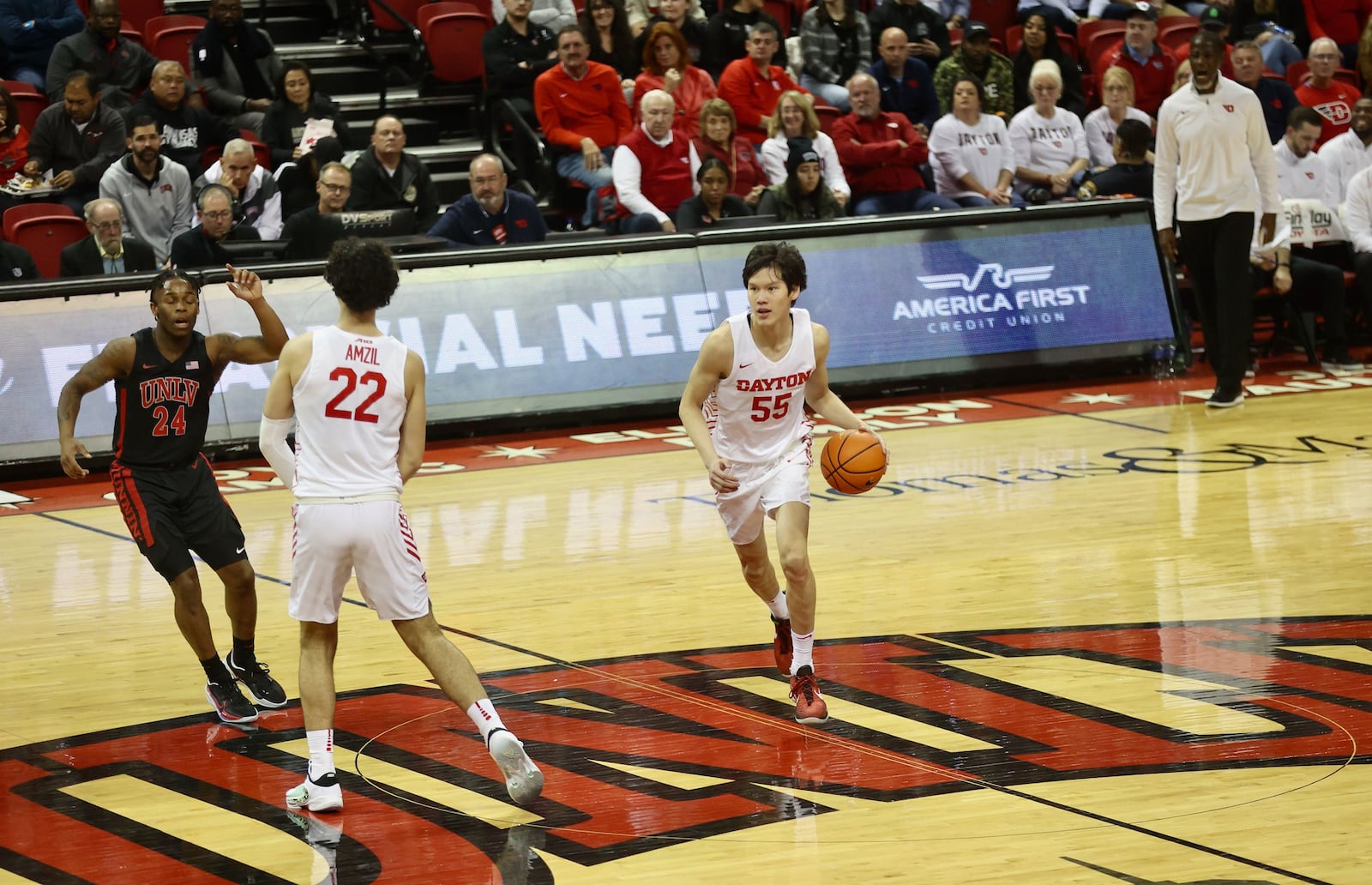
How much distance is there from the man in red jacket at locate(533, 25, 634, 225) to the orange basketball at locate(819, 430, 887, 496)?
784 centimetres

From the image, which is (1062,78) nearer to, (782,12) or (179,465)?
(782,12)

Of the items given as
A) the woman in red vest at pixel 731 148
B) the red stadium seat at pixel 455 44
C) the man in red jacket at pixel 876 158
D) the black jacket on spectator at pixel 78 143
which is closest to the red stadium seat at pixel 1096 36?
the man in red jacket at pixel 876 158

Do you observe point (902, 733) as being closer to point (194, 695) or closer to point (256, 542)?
point (194, 695)

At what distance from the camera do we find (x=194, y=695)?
688cm

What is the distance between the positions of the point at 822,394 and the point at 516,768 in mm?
2139

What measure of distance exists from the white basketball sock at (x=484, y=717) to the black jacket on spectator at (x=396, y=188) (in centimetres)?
855

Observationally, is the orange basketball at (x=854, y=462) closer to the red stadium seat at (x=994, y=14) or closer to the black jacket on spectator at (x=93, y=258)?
the black jacket on spectator at (x=93, y=258)

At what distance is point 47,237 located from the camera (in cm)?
1291

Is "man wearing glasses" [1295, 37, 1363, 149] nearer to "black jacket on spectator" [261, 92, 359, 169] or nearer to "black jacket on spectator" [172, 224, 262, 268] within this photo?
"black jacket on spectator" [261, 92, 359, 169]

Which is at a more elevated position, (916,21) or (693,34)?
(916,21)

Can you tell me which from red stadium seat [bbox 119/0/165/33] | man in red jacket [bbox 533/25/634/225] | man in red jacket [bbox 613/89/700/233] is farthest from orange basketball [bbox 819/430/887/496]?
red stadium seat [bbox 119/0/165/33]

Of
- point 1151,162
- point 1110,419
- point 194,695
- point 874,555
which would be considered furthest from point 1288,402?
point 194,695

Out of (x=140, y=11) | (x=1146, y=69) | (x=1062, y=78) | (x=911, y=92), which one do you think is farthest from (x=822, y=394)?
(x=140, y=11)

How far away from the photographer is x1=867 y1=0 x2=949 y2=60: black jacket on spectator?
16.8 meters
